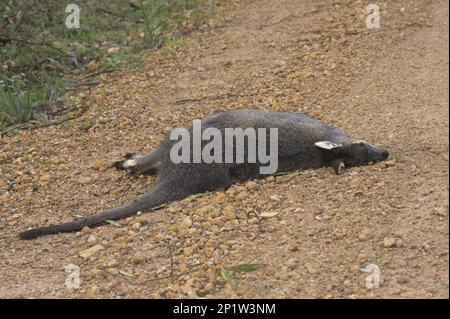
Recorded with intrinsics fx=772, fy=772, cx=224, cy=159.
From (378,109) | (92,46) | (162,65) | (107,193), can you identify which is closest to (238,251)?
(107,193)

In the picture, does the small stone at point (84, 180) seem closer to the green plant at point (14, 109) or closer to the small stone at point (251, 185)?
the small stone at point (251, 185)

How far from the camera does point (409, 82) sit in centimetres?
569

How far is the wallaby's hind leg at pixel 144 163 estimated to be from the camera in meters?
4.91

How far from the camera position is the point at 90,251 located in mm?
4125

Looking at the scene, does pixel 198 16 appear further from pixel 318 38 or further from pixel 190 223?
pixel 190 223

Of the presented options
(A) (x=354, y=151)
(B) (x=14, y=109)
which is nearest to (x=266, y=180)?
(A) (x=354, y=151)

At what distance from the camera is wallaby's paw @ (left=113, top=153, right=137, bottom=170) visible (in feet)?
16.6

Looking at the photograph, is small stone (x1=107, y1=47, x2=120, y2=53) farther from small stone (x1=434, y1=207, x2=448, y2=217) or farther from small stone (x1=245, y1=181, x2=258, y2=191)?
small stone (x1=434, y1=207, x2=448, y2=217)

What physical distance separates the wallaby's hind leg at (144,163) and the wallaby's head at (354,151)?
3.38 ft

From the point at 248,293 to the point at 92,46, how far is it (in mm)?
4451

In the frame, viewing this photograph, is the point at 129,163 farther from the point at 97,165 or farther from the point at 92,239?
the point at 92,239

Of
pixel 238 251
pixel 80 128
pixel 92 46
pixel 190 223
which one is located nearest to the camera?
pixel 238 251

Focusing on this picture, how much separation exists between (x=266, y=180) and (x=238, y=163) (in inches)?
7.8

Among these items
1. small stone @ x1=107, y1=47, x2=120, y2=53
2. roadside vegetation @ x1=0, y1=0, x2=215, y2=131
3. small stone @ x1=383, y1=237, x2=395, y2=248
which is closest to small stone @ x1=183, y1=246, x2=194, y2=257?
small stone @ x1=383, y1=237, x2=395, y2=248
